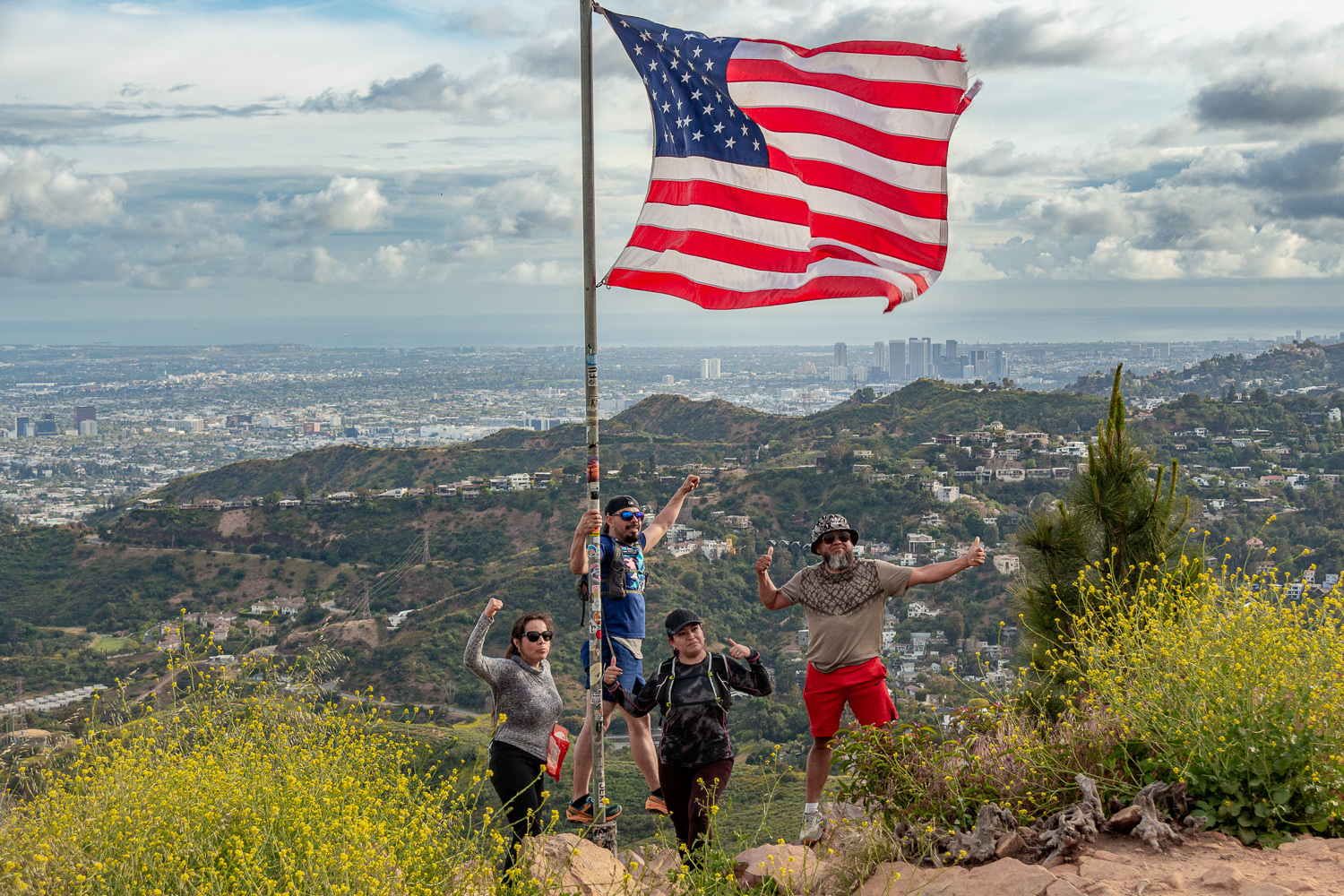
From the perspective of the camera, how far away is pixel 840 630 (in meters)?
5.62

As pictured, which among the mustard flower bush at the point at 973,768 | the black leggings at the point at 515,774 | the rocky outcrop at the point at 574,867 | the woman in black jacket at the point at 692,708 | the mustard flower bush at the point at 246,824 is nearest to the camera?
the mustard flower bush at the point at 246,824

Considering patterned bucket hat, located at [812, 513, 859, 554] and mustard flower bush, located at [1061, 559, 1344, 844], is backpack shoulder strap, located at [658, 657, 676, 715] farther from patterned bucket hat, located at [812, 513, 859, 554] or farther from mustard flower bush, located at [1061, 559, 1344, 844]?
mustard flower bush, located at [1061, 559, 1344, 844]

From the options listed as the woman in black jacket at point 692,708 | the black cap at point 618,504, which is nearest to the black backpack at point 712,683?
the woman in black jacket at point 692,708

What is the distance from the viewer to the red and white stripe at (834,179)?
18.1ft

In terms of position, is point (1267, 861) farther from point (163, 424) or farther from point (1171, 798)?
point (163, 424)

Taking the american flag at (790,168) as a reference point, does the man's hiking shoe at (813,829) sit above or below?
below

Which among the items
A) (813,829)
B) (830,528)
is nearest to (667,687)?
(813,829)

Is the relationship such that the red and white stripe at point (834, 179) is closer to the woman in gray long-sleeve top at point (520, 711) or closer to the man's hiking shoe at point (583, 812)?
the woman in gray long-sleeve top at point (520, 711)

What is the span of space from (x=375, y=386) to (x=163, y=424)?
40.2 m

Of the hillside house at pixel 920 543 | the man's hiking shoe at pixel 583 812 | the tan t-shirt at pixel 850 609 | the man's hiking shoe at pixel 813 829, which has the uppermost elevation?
the tan t-shirt at pixel 850 609

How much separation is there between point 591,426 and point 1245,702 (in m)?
3.55

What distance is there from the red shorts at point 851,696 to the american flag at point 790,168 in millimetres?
2241

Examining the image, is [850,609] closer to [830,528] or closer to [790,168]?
[830,528]

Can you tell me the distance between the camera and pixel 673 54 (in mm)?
5336
